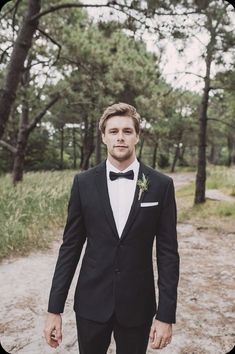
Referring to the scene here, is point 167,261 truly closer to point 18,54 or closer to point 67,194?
point 18,54

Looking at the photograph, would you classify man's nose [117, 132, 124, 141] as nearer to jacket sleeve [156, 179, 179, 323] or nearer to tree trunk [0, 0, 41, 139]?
jacket sleeve [156, 179, 179, 323]

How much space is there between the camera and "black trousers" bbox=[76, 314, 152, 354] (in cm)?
Result: 230

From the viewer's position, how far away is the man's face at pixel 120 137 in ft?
7.35

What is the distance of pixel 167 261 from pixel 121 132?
30.6 inches

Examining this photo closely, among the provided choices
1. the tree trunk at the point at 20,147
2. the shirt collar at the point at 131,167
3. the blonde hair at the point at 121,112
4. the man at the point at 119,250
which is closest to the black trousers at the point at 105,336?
A: the man at the point at 119,250

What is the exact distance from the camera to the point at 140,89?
16125 mm

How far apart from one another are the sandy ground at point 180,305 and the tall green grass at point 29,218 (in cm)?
37

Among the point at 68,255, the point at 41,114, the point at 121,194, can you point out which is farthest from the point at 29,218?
the point at 121,194

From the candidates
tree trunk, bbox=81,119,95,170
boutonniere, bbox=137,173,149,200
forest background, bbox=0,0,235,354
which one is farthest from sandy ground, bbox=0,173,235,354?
tree trunk, bbox=81,119,95,170

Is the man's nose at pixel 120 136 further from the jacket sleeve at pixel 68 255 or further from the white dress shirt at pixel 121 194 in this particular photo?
the jacket sleeve at pixel 68 255

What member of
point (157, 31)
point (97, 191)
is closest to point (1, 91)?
point (157, 31)

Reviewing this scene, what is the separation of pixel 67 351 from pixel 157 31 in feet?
17.9

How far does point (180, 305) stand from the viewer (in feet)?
16.2

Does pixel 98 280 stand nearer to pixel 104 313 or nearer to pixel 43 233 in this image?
pixel 104 313
